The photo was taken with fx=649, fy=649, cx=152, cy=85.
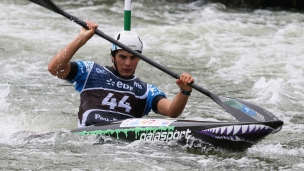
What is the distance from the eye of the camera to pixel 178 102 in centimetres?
577

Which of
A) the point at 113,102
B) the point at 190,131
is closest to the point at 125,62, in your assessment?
the point at 113,102

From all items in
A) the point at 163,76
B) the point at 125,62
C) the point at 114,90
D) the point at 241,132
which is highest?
the point at 125,62

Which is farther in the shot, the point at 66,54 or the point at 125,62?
the point at 125,62

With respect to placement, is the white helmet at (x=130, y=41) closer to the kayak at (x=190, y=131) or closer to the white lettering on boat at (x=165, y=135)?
the kayak at (x=190, y=131)

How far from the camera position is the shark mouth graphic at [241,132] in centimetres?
526

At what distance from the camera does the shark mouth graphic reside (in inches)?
207

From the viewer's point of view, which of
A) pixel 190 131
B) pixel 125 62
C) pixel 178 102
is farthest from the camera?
pixel 125 62

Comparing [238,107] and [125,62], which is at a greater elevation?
[125,62]

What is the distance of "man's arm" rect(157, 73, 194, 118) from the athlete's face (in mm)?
414

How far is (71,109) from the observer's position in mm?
8117

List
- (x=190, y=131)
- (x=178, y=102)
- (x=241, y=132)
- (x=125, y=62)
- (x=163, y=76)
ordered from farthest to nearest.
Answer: (x=163, y=76), (x=125, y=62), (x=178, y=102), (x=190, y=131), (x=241, y=132)

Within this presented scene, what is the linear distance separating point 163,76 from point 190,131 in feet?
14.7

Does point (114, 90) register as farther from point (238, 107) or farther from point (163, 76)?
point (163, 76)

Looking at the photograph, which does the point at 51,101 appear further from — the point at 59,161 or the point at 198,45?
the point at 198,45
